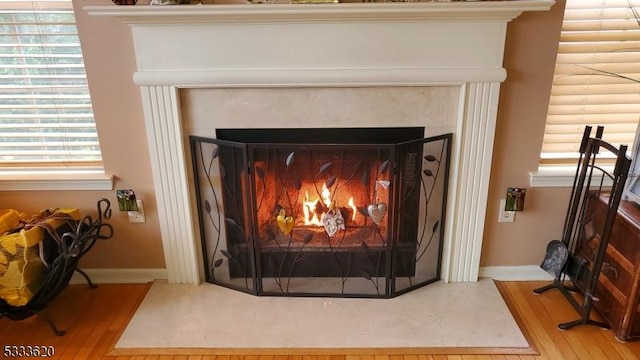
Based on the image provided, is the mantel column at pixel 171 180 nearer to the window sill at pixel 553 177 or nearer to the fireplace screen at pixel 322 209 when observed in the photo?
the fireplace screen at pixel 322 209

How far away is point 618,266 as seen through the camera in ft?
6.05

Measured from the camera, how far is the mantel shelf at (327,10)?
1674mm

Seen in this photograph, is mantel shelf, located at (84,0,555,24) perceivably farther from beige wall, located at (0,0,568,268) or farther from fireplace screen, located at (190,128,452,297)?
fireplace screen, located at (190,128,452,297)

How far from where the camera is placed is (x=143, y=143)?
205cm

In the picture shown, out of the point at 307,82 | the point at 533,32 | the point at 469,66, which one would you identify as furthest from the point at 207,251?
the point at 533,32

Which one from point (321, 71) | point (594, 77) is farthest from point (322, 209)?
point (594, 77)

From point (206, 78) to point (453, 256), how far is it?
1.46 meters

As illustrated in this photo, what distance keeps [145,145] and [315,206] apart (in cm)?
85

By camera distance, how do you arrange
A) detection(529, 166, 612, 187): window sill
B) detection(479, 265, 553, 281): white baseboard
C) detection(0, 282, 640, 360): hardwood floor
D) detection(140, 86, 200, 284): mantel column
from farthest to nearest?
detection(479, 265, 553, 281): white baseboard < detection(529, 166, 612, 187): window sill < detection(140, 86, 200, 284): mantel column < detection(0, 282, 640, 360): hardwood floor

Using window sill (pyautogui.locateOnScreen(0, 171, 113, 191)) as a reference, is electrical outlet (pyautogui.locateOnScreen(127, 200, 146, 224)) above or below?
below

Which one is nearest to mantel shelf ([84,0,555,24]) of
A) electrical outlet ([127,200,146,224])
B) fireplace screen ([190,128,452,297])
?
fireplace screen ([190,128,452,297])

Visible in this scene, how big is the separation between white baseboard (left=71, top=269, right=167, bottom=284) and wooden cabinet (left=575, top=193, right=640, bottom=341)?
6.80 ft

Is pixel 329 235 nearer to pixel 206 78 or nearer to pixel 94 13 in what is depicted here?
pixel 206 78

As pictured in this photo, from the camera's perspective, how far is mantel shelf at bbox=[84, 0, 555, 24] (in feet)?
5.49
